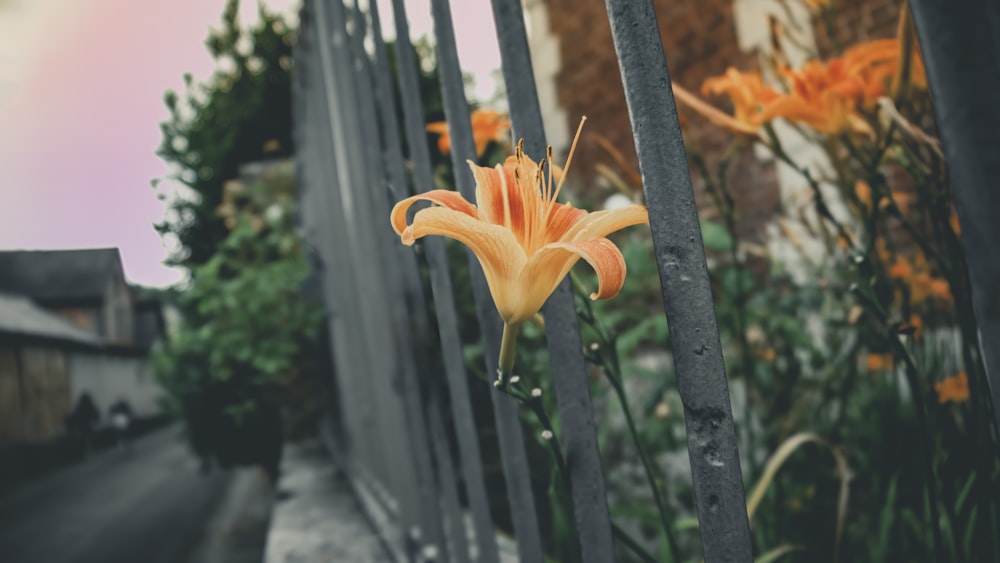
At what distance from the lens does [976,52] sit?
277mm

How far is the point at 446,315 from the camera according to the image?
2.95ft

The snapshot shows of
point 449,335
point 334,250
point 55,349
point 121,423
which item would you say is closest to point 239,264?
point 334,250

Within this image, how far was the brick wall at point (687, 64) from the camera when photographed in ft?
8.55

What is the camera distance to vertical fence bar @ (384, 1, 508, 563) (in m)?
0.90

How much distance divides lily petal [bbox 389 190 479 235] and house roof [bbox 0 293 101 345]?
46.1ft

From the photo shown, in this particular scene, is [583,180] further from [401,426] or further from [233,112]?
[233,112]

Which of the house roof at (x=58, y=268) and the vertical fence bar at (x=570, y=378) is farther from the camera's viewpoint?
the house roof at (x=58, y=268)

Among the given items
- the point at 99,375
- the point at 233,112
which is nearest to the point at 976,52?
the point at 233,112

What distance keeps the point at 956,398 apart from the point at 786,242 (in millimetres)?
1764

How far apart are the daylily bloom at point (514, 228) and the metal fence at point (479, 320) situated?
0.05 m

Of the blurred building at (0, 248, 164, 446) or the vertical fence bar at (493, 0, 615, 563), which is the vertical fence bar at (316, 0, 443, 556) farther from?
the blurred building at (0, 248, 164, 446)

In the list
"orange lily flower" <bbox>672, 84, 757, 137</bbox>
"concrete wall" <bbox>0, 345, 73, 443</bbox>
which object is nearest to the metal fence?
"orange lily flower" <bbox>672, 84, 757, 137</bbox>

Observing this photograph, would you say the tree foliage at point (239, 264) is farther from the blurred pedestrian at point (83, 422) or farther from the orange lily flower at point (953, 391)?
the blurred pedestrian at point (83, 422)

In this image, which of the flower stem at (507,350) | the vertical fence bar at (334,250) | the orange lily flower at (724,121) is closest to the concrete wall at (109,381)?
the vertical fence bar at (334,250)
